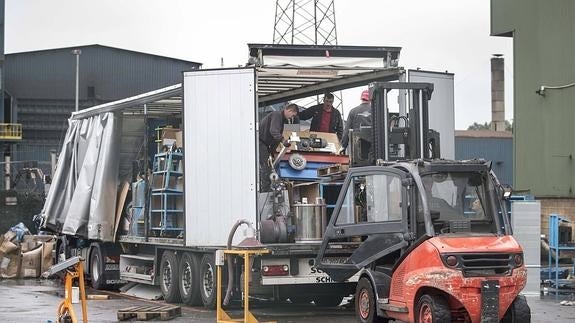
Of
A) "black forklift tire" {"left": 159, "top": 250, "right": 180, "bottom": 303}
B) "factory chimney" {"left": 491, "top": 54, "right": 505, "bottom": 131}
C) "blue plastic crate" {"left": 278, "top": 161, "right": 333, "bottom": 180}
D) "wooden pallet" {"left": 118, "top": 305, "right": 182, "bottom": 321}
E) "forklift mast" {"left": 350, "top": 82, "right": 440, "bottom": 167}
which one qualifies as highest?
"factory chimney" {"left": 491, "top": 54, "right": 505, "bottom": 131}

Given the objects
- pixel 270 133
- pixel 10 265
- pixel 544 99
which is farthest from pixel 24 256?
pixel 544 99

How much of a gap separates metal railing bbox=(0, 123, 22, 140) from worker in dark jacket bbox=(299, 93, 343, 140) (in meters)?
48.4

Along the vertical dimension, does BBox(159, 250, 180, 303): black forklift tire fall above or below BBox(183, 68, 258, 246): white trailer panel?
below

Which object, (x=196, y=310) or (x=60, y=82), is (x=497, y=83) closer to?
(x=60, y=82)

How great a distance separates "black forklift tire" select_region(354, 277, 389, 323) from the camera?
1259cm

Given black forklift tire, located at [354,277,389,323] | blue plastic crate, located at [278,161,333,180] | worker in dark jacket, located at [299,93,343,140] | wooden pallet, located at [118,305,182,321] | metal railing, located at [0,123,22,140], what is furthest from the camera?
metal railing, located at [0,123,22,140]

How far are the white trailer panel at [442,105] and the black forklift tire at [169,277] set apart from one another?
488cm

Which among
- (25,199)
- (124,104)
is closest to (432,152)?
(124,104)

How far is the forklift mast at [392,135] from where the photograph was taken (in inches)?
546

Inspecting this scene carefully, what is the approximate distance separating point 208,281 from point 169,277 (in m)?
1.57

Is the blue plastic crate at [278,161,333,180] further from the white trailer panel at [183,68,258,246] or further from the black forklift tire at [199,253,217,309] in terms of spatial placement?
the black forklift tire at [199,253,217,309]

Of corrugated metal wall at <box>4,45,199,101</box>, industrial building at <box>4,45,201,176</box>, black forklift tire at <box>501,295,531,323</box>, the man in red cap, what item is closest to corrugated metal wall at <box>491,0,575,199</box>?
the man in red cap

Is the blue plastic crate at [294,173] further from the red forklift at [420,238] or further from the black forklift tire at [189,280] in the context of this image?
the red forklift at [420,238]

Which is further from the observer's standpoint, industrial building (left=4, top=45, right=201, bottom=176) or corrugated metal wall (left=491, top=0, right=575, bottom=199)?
industrial building (left=4, top=45, right=201, bottom=176)
